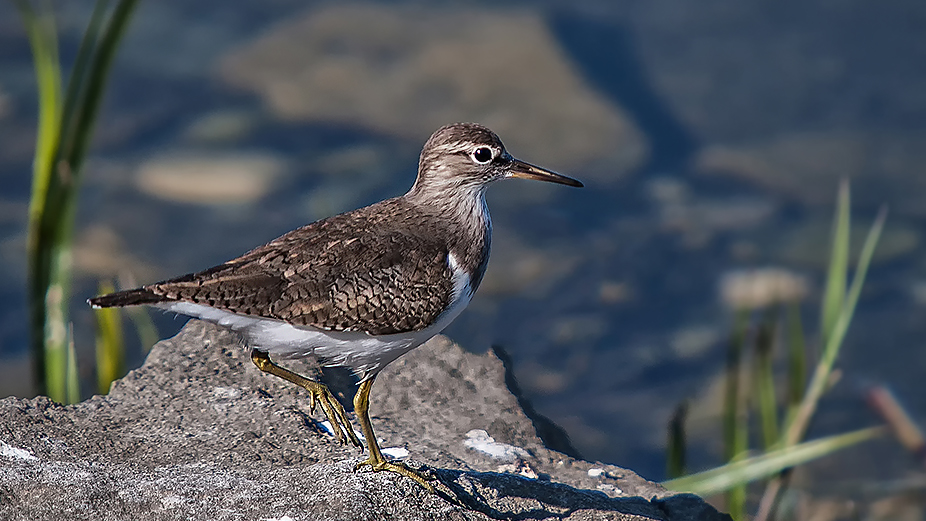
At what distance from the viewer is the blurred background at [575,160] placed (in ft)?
31.1

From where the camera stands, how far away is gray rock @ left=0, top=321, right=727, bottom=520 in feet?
13.2

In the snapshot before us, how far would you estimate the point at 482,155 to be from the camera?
5312 mm

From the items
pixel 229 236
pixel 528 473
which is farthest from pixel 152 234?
pixel 528 473

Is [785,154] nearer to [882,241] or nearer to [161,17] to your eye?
[882,241]

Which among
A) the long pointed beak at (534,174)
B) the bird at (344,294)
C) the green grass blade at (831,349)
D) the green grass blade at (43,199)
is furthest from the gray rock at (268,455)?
the green grass blade at (831,349)

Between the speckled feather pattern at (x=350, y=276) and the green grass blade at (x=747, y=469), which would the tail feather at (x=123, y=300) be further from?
the green grass blade at (x=747, y=469)

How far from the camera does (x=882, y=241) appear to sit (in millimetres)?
10523

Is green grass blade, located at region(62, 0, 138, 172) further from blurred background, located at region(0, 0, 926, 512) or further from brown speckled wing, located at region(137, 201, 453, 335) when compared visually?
blurred background, located at region(0, 0, 926, 512)

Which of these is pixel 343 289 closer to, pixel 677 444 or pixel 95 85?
pixel 95 85

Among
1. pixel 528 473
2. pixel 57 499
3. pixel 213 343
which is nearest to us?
pixel 57 499

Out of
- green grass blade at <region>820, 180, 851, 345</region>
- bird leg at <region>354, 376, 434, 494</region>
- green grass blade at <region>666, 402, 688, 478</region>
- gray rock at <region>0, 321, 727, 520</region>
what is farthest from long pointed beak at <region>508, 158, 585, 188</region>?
green grass blade at <region>820, 180, 851, 345</region>

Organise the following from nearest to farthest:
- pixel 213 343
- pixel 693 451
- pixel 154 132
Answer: pixel 213 343, pixel 693 451, pixel 154 132

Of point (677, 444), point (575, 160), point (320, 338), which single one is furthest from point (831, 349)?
point (575, 160)

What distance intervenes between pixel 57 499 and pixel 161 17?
9.94 meters
